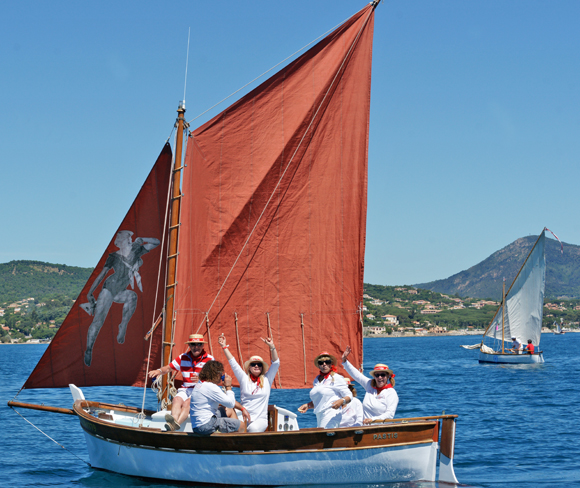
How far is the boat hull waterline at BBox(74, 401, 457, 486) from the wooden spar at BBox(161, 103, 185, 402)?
2.47m

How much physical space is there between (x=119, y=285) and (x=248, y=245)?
3.32m

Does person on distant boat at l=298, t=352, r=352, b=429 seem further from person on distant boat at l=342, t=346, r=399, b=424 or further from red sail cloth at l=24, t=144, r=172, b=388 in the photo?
red sail cloth at l=24, t=144, r=172, b=388

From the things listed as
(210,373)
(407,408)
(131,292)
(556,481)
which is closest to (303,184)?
(131,292)

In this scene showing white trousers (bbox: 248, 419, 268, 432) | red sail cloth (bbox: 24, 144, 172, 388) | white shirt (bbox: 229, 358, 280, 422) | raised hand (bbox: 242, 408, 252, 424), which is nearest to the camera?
raised hand (bbox: 242, 408, 252, 424)

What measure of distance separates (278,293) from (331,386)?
331 centimetres

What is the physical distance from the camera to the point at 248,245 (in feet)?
50.6

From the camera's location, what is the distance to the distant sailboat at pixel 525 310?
59.2m

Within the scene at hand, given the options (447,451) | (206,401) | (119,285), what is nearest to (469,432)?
(447,451)

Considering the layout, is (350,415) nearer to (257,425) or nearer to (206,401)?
(257,425)

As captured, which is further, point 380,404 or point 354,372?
point 354,372

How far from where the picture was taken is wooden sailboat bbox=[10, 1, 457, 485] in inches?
604

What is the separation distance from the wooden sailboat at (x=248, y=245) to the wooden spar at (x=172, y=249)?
0.03 meters

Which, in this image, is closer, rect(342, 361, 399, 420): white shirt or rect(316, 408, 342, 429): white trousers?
rect(342, 361, 399, 420): white shirt

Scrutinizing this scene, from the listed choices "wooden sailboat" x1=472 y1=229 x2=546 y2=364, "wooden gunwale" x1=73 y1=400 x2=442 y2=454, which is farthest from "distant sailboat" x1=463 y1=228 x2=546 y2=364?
"wooden gunwale" x1=73 y1=400 x2=442 y2=454
